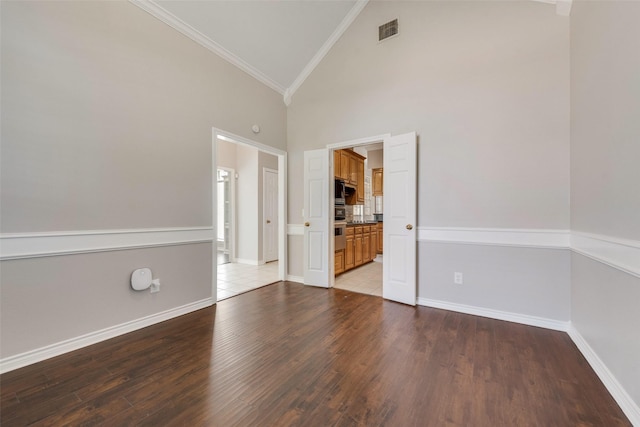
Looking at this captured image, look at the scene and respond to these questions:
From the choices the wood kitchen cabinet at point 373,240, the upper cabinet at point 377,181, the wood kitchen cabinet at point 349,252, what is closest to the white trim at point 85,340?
the wood kitchen cabinet at point 349,252

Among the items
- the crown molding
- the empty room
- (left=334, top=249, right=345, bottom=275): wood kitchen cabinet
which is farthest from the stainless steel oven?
the crown molding

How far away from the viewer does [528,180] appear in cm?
255

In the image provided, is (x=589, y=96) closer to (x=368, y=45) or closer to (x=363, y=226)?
(x=368, y=45)

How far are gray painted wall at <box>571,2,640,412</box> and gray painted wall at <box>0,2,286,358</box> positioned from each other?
11.7 ft

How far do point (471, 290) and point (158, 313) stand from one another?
11.3 feet

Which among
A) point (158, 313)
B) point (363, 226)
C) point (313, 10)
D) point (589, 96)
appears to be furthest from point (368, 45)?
point (158, 313)

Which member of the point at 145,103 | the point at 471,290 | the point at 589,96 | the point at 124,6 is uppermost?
the point at 124,6

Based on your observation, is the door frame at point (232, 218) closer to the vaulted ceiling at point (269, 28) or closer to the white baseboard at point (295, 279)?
the white baseboard at point (295, 279)

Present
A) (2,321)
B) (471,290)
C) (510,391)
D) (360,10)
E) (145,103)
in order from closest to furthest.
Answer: (510,391) < (2,321) < (145,103) < (471,290) < (360,10)

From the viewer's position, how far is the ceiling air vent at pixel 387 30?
329cm

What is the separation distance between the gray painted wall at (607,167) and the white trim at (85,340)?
3.62 metres

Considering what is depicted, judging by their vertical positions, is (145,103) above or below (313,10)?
below

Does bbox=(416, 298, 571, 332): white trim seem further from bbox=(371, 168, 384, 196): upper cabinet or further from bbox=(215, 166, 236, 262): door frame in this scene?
bbox=(371, 168, 384, 196): upper cabinet

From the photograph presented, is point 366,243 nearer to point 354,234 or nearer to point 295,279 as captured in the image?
point 354,234
